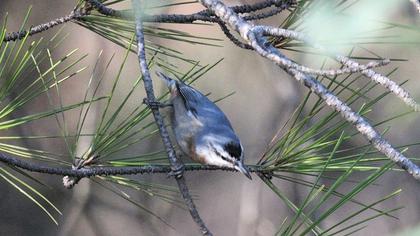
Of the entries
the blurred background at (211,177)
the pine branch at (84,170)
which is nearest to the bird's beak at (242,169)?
the pine branch at (84,170)

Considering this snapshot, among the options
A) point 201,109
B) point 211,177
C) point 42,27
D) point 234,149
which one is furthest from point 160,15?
point 211,177

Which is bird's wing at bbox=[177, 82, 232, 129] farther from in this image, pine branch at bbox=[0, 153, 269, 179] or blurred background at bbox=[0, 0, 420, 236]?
blurred background at bbox=[0, 0, 420, 236]

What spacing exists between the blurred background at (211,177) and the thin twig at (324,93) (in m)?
1.60

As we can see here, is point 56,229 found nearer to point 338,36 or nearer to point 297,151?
point 297,151

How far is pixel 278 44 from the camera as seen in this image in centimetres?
84

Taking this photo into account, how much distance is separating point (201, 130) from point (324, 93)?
696 mm

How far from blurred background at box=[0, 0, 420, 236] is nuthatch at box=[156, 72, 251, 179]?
2.89 feet

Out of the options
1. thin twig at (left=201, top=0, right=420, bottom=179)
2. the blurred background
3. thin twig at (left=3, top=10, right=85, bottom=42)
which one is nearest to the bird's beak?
thin twig at (left=3, top=10, right=85, bottom=42)

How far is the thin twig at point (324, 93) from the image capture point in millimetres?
427

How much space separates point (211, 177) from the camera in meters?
2.23

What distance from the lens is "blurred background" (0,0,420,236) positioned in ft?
7.00

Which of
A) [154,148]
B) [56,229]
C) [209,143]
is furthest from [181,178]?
[56,229]

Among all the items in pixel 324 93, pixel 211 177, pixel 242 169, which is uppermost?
pixel 324 93

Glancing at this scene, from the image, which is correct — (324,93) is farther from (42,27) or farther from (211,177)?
Result: (211,177)
